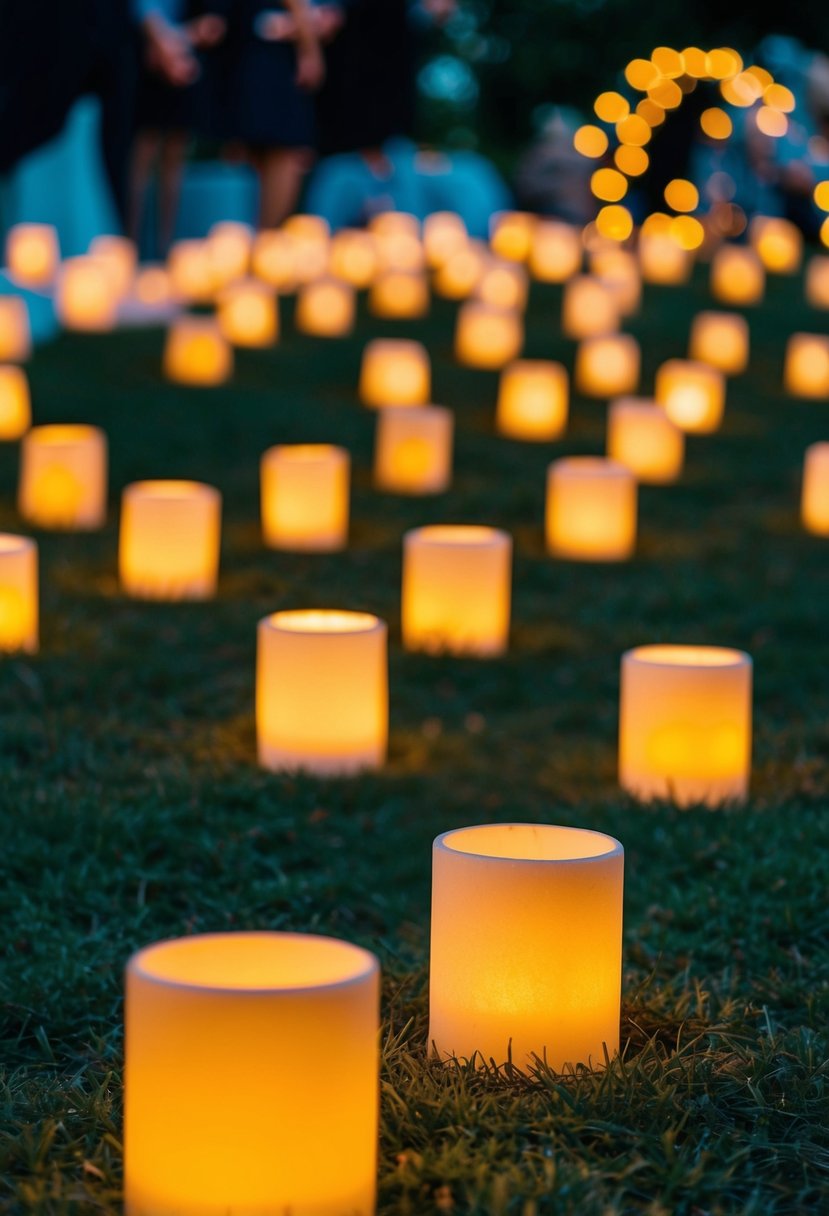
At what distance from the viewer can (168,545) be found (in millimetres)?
5293

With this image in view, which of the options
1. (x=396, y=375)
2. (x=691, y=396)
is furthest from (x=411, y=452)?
(x=691, y=396)

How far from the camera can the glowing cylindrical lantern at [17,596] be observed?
4.51 metres

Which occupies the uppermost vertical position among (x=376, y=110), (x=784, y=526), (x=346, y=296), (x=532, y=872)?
(x=376, y=110)

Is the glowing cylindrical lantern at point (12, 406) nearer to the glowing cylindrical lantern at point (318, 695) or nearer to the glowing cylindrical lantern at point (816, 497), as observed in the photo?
the glowing cylindrical lantern at point (816, 497)

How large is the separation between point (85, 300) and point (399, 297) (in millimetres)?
1738

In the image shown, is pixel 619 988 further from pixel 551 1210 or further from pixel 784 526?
pixel 784 526

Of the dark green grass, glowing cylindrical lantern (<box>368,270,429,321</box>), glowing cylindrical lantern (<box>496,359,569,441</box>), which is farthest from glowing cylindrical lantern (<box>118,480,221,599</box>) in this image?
glowing cylindrical lantern (<box>368,270,429,321</box>)

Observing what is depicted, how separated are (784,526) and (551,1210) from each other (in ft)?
16.1

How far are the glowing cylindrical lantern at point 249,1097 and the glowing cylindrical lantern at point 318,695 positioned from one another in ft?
6.20

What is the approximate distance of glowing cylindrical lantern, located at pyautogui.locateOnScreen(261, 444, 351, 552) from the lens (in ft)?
19.5

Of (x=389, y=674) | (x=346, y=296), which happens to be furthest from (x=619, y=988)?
(x=346, y=296)

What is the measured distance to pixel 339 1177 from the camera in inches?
77.2

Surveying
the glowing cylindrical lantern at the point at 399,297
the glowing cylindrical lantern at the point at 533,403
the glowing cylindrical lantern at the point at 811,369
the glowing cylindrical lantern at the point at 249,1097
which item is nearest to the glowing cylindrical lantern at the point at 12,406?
the glowing cylindrical lantern at the point at 533,403

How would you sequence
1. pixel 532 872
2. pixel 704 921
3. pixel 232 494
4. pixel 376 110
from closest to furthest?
1. pixel 532 872
2. pixel 704 921
3. pixel 232 494
4. pixel 376 110
